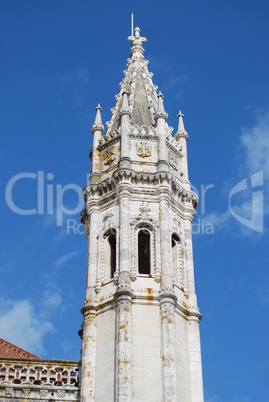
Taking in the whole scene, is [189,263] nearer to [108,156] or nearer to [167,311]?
[167,311]

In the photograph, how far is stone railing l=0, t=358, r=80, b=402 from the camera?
2544 cm

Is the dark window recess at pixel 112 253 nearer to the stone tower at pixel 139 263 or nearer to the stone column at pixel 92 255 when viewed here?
the stone tower at pixel 139 263

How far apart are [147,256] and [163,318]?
482 centimetres

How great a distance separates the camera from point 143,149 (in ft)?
100

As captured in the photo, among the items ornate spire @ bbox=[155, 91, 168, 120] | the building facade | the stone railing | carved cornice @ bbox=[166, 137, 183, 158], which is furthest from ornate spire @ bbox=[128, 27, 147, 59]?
the stone railing

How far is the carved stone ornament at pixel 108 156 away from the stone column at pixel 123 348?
671 centimetres

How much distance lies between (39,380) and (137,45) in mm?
18634

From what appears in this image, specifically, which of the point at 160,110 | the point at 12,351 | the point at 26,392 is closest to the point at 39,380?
the point at 26,392

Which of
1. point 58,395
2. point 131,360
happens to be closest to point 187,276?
point 131,360

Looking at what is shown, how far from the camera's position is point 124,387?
23.9 meters

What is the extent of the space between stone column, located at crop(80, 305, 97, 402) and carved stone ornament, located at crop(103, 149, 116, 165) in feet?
21.8

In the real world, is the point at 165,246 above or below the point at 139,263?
below

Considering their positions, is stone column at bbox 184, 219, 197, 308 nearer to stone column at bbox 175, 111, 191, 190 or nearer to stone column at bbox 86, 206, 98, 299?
stone column at bbox 175, 111, 191, 190

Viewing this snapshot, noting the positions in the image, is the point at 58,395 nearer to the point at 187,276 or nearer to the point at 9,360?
the point at 9,360
